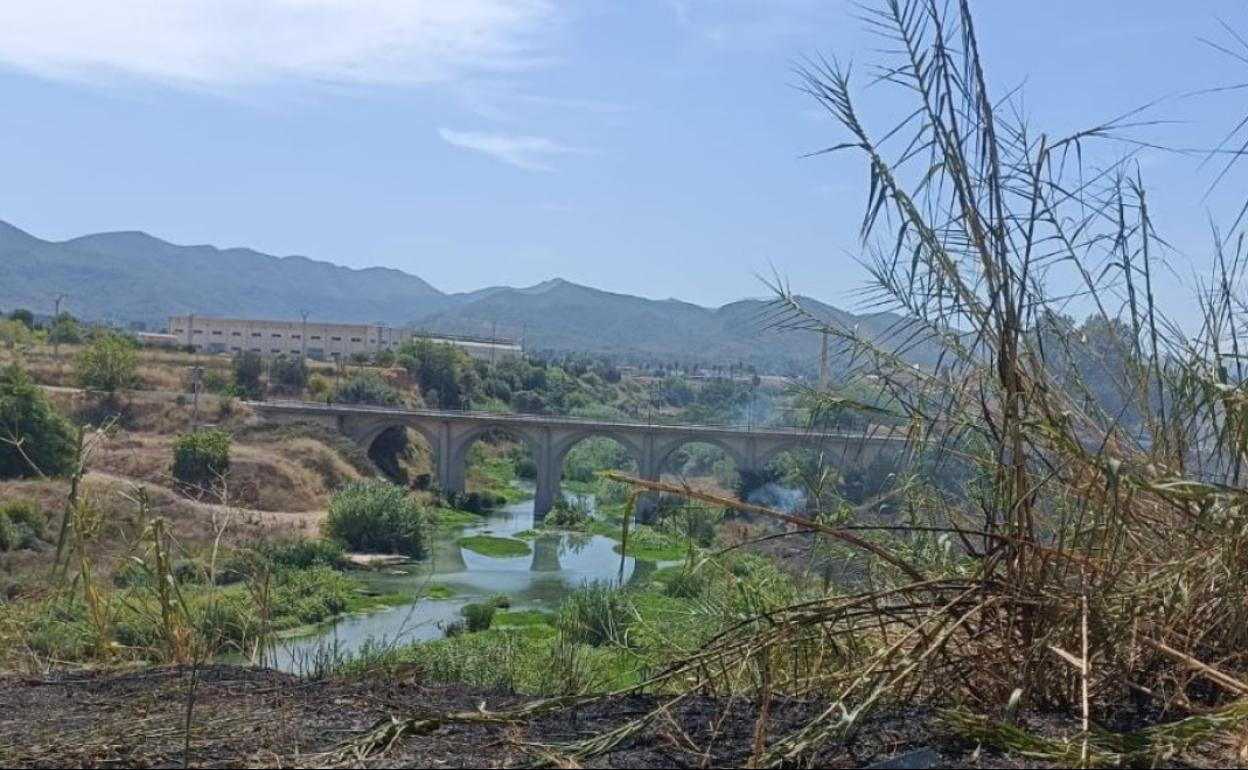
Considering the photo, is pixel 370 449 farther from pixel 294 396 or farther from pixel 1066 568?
pixel 1066 568

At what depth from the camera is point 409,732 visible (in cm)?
286

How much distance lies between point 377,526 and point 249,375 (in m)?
36.5

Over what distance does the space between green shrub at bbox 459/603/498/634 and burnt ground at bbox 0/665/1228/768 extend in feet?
54.4

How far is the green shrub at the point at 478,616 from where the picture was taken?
67.3 feet

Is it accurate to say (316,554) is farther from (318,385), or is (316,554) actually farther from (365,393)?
(318,385)

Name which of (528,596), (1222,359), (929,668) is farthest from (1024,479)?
(528,596)

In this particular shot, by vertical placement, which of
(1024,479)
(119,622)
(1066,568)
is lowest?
(119,622)

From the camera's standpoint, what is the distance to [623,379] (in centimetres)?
9344

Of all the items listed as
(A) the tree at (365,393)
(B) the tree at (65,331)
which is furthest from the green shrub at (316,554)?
(B) the tree at (65,331)

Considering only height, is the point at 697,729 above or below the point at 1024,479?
below

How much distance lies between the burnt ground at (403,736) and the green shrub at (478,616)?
54.4 ft

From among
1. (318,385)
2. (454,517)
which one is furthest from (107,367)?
(454,517)

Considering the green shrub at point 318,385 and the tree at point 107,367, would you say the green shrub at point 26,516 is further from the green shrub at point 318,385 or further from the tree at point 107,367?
the green shrub at point 318,385

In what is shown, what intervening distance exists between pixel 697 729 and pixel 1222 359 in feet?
5.97
